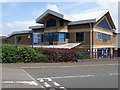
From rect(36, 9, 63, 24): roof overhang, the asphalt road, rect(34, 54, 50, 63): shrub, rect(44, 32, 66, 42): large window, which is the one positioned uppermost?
rect(36, 9, 63, 24): roof overhang

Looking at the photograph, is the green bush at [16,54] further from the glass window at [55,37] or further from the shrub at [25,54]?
the glass window at [55,37]

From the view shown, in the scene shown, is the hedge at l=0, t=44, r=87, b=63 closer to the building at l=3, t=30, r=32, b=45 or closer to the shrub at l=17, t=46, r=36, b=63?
the shrub at l=17, t=46, r=36, b=63

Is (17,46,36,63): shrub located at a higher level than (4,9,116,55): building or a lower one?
lower

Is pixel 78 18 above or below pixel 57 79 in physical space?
above

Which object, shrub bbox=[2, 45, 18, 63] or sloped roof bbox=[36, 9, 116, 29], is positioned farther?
sloped roof bbox=[36, 9, 116, 29]

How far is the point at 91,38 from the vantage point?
25672 mm

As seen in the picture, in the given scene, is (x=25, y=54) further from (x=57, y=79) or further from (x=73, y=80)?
(x=73, y=80)

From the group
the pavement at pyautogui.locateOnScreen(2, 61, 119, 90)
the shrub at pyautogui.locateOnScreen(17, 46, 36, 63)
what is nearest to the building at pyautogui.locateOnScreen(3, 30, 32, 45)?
the shrub at pyautogui.locateOnScreen(17, 46, 36, 63)

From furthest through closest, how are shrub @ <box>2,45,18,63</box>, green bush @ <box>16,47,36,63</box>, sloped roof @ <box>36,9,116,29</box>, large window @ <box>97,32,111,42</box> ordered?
large window @ <box>97,32,111,42</box> → sloped roof @ <box>36,9,116,29</box> → green bush @ <box>16,47,36,63</box> → shrub @ <box>2,45,18,63</box>

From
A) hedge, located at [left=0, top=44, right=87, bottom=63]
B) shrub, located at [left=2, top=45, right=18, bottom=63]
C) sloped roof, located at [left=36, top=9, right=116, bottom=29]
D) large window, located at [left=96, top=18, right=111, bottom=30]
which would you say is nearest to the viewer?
shrub, located at [left=2, top=45, right=18, bottom=63]

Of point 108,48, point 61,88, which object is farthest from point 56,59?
point 108,48

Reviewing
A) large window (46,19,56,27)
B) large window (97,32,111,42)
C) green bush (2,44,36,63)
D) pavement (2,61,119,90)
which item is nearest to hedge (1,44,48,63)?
green bush (2,44,36,63)

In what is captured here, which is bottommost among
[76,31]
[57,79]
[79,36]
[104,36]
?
[57,79]

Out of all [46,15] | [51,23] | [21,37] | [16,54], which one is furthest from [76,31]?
[21,37]
